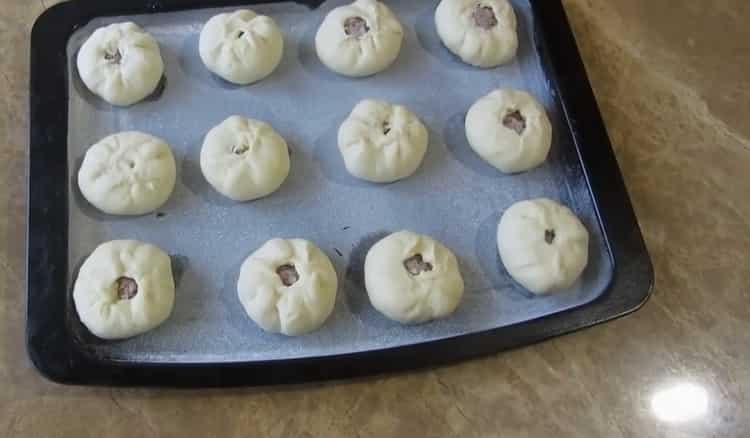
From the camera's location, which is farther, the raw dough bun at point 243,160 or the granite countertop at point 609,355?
the raw dough bun at point 243,160

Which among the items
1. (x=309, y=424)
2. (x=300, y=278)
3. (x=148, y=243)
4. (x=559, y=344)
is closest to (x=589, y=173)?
(x=559, y=344)

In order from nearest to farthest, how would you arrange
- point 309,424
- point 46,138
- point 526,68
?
point 309,424, point 46,138, point 526,68

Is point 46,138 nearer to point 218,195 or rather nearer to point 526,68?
point 218,195

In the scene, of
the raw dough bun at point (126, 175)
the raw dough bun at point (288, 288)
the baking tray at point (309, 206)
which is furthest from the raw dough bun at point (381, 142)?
the raw dough bun at point (126, 175)

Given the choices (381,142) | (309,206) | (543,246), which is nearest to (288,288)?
(309,206)

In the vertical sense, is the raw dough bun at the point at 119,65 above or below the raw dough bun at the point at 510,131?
above

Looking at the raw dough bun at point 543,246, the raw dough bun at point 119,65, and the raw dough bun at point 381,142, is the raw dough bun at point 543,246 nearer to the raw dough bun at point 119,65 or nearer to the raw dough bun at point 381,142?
the raw dough bun at point 381,142

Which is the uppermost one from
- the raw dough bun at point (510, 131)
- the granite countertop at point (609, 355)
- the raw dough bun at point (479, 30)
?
the raw dough bun at point (479, 30)
